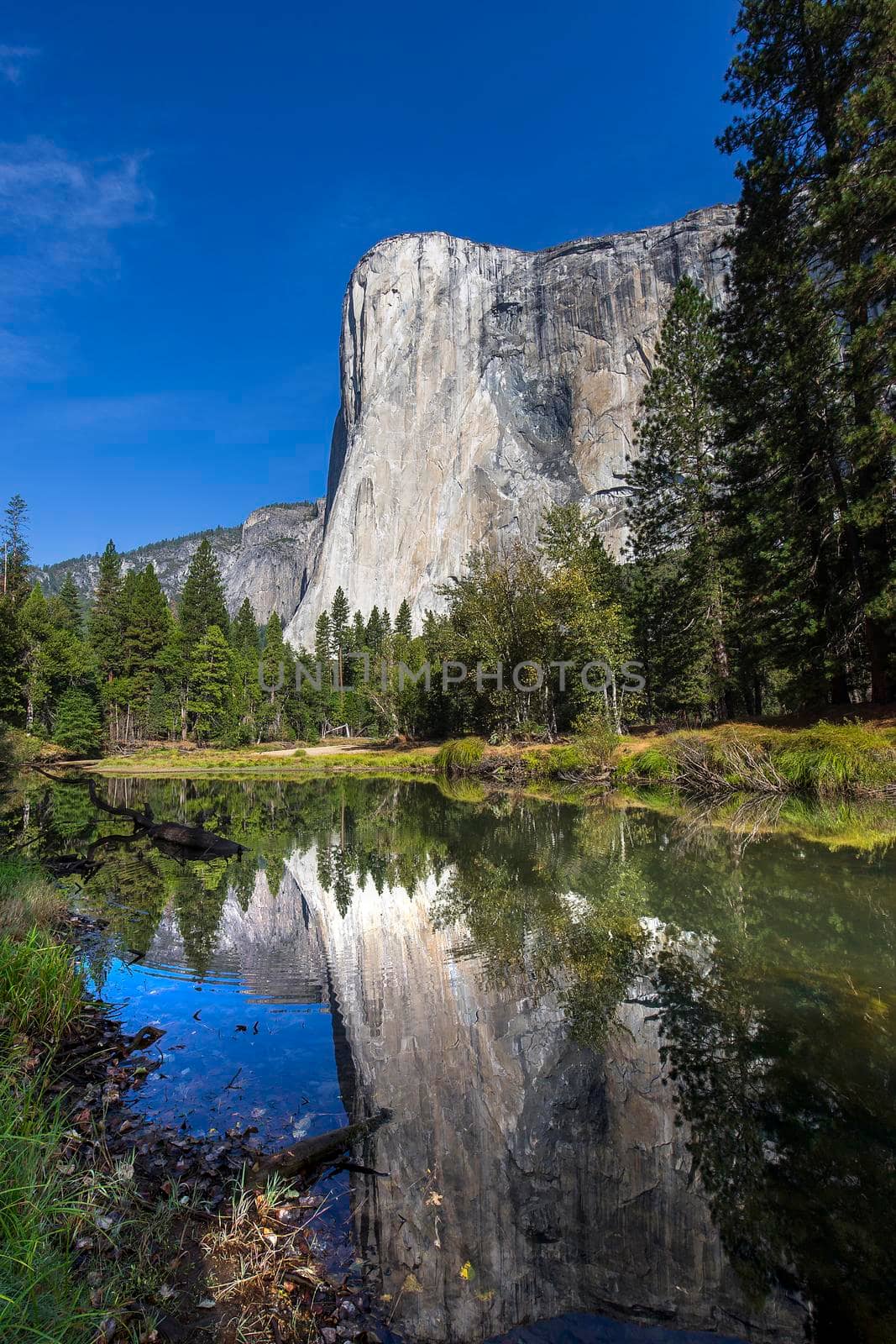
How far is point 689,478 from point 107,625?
156ft

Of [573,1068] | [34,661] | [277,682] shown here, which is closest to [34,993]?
[573,1068]

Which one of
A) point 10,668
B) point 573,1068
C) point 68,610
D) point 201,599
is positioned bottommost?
point 573,1068

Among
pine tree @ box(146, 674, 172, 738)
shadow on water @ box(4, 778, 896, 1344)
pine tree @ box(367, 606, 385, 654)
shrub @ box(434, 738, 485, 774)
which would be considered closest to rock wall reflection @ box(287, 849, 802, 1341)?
shadow on water @ box(4, 778, 896, 1344)

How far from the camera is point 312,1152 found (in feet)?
10.6

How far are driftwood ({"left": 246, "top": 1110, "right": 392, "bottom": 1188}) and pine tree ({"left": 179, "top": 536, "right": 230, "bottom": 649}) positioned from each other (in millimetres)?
60670

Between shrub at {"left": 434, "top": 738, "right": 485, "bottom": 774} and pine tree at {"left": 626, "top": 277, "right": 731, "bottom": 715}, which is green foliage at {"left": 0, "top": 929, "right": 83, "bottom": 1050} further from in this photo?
shrub at {"left": 434, "top": 738, "right": 485, "bottom": 774}

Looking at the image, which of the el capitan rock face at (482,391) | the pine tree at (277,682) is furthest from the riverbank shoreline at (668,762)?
the el capitan rock face at (482,391)

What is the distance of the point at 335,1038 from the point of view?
476cm

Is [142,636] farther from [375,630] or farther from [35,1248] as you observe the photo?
[35,1248]

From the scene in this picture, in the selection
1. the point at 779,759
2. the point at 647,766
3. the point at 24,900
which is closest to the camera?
the point at 24,900

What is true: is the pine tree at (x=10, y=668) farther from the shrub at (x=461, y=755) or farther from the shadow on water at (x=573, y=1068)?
the shadow on water at (x=573, y=1068)

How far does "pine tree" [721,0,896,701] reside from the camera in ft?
45.8

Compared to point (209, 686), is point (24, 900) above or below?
below

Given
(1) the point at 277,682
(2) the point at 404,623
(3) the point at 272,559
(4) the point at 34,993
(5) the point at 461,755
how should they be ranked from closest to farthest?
1. (4) the point at 34,993
2. (5) the point at 461,755
3. (1) the point at 277,682
4. (2) the point at 404,623
5. (3) the point at 272,559
